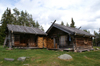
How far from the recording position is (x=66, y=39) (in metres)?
14.8

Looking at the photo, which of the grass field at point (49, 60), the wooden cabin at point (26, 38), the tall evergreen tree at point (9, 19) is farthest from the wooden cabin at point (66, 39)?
the tall evergreen tree at point (9, 19)

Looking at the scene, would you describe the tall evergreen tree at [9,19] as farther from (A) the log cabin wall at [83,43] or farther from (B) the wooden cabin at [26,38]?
(A) the log cabin wall at [83,43]

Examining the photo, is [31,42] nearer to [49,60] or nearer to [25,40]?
[25,40]

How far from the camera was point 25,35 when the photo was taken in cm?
1622

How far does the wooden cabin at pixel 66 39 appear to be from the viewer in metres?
13.7

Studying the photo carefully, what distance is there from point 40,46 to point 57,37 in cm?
359

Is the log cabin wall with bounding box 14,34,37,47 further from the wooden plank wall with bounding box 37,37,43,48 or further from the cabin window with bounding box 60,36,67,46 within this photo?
the cabin window with bounding box 60,36,67,46

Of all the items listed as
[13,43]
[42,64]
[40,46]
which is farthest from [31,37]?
[42,64]

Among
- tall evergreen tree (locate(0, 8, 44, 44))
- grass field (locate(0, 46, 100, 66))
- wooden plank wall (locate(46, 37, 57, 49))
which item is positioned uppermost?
tall evergreen tree (locate(0, 8, 44, 44))

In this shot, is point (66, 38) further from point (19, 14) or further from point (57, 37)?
point (19, 14)

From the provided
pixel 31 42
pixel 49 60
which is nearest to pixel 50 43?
pixel 31 42

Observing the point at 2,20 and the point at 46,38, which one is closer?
the point at 46,38

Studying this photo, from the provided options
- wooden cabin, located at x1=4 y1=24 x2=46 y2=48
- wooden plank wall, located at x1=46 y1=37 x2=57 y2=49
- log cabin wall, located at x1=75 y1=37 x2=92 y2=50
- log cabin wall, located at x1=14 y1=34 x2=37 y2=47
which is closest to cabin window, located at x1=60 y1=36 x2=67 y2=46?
log cabin wall, located at x1=75 y1=37 x2=92 y2=50

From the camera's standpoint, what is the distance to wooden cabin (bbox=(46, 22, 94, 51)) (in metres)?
13.7
